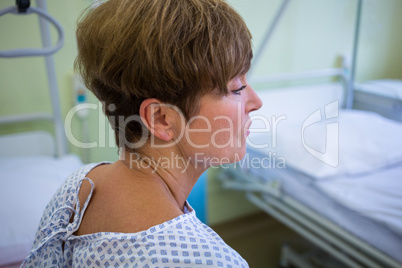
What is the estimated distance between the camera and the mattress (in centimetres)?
119

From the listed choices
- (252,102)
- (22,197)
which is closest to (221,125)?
A: (252,102)

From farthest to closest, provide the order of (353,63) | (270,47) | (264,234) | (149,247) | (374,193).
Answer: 1. (270,47)
2. (264,234)
3. (353,63)
4. (374,193)
5. (149,247)

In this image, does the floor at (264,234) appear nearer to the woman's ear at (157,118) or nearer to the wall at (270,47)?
the wall at (270,47)

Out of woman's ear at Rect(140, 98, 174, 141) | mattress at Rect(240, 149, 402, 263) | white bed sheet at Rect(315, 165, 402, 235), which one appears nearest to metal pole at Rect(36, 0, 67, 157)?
woman's ear at Rect(140, 98, 174, 141)

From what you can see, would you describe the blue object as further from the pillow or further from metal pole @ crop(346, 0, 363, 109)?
metal pole @ crop(346, 0, 363, 109)

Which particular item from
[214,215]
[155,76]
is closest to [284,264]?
[214,215]

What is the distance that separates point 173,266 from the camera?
539 millimetres

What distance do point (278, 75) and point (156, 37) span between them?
1392 mm

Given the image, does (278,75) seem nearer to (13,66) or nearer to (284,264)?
(284,264)

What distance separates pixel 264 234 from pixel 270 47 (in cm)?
96

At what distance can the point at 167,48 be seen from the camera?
0.59 metres

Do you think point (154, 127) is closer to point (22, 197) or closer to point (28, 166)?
point (22, 197)

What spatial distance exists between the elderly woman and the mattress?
726mm

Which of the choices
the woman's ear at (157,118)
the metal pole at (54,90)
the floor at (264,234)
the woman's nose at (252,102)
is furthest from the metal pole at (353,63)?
the metal pole at (54,90)
